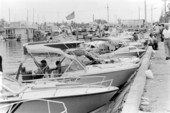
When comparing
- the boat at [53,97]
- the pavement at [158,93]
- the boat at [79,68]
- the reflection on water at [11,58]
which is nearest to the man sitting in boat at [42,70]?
the boat at [79,68]

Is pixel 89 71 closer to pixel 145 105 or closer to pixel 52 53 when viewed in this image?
pixel 52 53

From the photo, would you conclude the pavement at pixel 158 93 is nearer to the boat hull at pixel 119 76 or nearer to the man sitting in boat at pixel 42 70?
the boat hull at pixel 119 76

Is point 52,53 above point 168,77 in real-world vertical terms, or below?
above

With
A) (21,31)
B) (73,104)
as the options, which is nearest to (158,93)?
(73,104)

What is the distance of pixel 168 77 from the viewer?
10953 millimetres

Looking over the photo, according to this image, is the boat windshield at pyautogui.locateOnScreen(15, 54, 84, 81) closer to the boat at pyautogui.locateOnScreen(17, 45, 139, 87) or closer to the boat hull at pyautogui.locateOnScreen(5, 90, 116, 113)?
the boat at pyautogui.locateOnScreen(17, 45, 139, 87)

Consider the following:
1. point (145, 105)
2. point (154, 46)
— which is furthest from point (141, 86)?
point (154, 46)

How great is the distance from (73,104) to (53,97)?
768 mm

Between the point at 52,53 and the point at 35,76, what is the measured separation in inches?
43.1

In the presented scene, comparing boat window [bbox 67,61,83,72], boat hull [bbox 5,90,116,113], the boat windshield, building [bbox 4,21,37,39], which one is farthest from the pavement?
building [bbox 4,21,37,39]

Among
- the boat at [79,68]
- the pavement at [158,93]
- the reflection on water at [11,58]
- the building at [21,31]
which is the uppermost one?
the building at [21,31]

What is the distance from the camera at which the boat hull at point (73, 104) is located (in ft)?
26.0

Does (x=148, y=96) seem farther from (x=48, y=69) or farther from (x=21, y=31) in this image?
(x=21, y=31)

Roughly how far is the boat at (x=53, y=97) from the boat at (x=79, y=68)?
1.68 m
